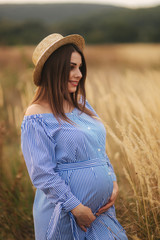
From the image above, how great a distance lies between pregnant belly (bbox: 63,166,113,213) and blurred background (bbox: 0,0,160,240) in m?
0.17

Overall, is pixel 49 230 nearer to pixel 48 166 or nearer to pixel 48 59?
pixel 48 166

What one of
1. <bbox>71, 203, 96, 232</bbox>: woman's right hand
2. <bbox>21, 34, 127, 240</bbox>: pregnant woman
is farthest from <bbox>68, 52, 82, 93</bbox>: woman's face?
<bbox>71, 203, 96, 232</bbox>: woman's right hand

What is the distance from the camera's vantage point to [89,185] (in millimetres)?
1573

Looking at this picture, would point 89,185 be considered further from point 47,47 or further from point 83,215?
point 47,47

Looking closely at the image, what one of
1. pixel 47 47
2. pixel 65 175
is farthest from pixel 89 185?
pixel 47 47

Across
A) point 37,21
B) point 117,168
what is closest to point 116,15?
point 37,21

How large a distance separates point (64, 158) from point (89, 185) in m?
0.22

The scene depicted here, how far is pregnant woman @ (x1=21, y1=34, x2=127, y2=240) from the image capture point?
4.90ft

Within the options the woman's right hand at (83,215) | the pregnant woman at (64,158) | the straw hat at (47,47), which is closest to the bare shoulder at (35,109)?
the pregnant woman at (64,158)

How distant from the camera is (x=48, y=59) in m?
1.70

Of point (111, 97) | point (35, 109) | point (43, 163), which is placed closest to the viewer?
point (43, 163)

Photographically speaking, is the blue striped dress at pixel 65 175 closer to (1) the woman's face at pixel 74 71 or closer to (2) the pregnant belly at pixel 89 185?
(2) the pregnant belly at pixel 89 185

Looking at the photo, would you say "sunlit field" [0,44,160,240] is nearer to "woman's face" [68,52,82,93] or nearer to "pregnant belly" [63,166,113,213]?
"pregnant belly" [63,166,113,213]

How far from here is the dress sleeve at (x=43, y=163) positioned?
147 cm
